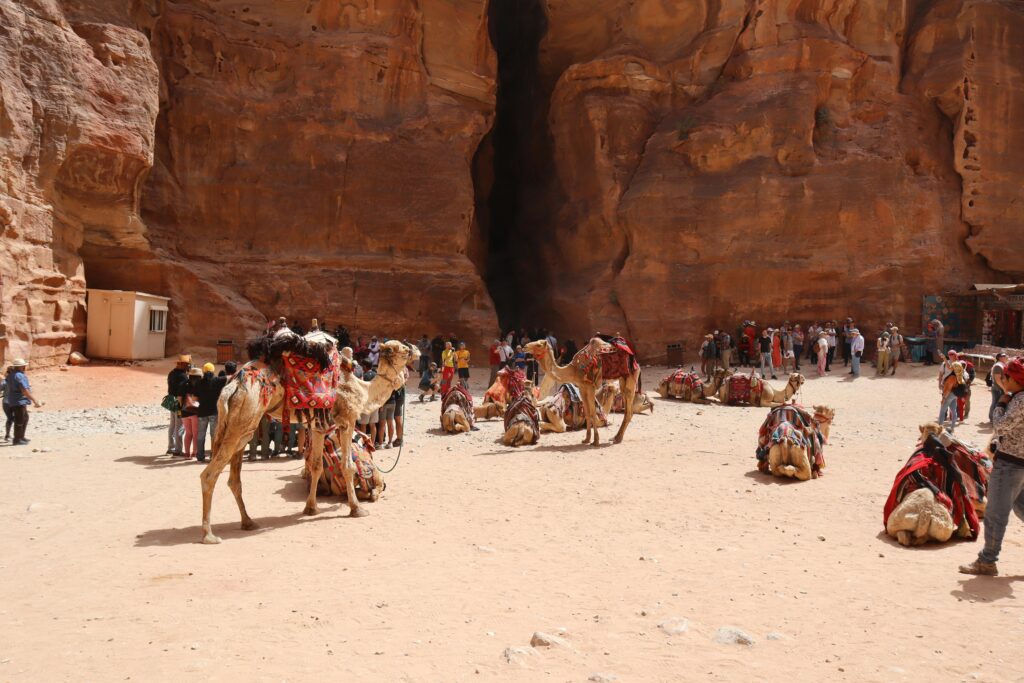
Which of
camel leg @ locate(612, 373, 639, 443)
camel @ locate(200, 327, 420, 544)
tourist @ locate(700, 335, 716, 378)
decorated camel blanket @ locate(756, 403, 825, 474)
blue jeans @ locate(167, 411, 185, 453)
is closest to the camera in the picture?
camel @ locate(200, 327, 420, 544)

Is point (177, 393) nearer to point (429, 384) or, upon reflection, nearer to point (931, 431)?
point (429, 384)

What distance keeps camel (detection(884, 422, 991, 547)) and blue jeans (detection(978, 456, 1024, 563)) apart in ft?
2.64

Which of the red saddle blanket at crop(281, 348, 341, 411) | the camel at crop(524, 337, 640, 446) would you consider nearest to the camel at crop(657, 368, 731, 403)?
the camel at crop(524, 337, 640, 446)

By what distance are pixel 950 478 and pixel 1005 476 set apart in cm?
127

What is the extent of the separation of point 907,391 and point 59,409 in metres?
22.9

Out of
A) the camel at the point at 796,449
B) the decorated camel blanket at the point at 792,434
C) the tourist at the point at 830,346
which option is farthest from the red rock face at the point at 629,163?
the camel at the point at 796,449

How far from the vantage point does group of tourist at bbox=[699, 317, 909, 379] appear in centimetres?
2348

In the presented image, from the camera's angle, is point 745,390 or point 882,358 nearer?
point 745,390

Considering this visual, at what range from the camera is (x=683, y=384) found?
1948 centimetres

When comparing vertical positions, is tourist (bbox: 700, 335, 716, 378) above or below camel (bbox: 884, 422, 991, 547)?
above

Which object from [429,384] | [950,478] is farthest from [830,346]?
[950,478]

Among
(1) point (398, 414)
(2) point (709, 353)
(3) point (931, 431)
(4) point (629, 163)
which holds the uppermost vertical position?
(4) point (629, 163)

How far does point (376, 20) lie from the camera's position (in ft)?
98.8

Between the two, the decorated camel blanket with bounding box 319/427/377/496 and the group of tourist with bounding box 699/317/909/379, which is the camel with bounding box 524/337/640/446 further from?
the group of tourist with bounding box 699/317/909/379
